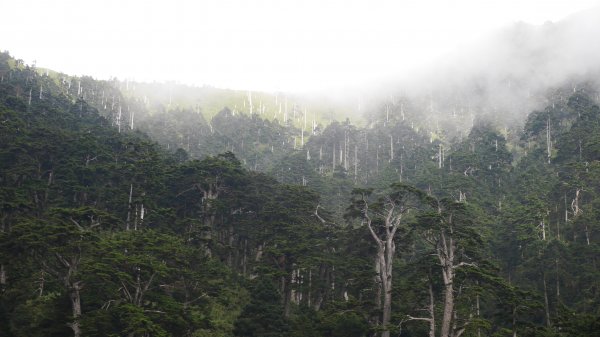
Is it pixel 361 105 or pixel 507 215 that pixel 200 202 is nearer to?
pixel 507 215

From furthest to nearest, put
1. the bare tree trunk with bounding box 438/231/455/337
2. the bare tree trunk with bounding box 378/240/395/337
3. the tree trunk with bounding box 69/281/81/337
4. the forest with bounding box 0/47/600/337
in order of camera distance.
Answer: the bare tree trunk with bounding box 378/240/395/337, the bare tree trunk with bounding box 438/231/455/337, the forest with bounding box 0/47/600/337, the tree trunk with bounding box 69/281/81/337

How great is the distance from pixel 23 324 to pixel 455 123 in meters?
114

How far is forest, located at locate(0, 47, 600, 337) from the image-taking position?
28.0 m

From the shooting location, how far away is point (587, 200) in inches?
2250

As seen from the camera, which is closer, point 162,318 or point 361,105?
point 162,318

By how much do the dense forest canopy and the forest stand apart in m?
0.16

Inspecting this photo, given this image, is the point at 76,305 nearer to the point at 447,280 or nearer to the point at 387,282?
the point at 387,282

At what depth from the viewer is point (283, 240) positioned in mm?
41000

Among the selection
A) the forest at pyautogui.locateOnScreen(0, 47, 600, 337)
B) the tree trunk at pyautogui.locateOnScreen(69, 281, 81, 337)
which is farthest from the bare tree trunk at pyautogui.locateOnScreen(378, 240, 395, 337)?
the tree trunk at pyautogui.locateOnScreen(69, 281, 81, 337)

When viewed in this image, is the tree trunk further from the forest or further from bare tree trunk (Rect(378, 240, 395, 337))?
bare tree trunk (Rect(378, 240, 395, 337))

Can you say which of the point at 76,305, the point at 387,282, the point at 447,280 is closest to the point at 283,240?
the point at 387,282

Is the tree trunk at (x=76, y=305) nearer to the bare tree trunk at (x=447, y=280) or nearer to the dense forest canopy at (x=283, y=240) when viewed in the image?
the dense forest canopy at (x=283, y=240)

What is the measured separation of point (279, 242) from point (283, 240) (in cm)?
71

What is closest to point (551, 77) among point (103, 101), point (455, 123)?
→ point (455, 123)
